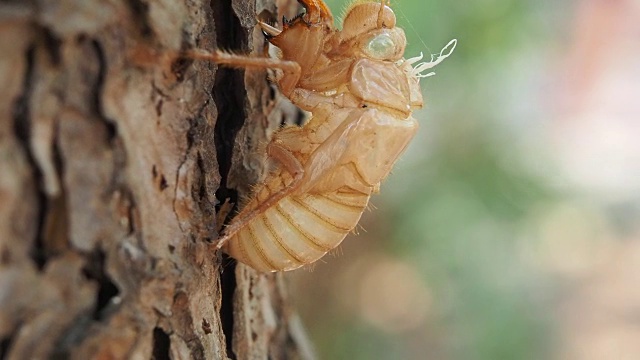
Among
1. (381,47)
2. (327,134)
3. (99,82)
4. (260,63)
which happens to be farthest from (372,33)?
(99,82)

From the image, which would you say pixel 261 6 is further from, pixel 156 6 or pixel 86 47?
pixel 86 47

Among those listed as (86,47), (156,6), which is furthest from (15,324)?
(156,6)

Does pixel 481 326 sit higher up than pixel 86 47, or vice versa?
pixel 86 47

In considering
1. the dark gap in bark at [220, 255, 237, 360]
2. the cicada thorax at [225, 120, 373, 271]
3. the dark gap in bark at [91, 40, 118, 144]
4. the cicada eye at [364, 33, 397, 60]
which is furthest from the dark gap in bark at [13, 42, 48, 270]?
the cicada eye at [364, 33, 397, 60]

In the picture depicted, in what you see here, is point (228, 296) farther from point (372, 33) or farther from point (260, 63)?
point (372, 33)

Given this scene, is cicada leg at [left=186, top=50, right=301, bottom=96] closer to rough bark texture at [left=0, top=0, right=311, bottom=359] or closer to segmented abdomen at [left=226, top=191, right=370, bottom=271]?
rough bark texture at [left=0, top=0, right=311, bottom=359]

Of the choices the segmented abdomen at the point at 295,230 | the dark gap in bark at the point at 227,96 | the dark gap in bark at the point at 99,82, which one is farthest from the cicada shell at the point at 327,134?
the dark gap in bark at the point at 99,82
